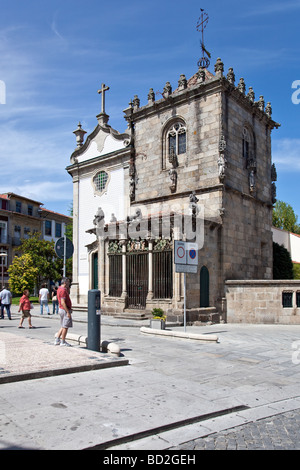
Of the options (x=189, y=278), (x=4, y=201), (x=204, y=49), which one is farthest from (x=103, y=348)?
(x=4, y=201)

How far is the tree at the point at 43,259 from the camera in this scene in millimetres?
34938

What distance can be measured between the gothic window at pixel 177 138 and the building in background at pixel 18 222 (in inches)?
1090

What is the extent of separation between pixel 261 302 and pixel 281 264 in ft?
28.8

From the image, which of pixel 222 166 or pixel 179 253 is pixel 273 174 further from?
pixel 179 253

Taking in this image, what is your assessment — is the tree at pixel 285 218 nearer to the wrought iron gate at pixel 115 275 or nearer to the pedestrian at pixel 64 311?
the wrought iron gate at pixel 115 275

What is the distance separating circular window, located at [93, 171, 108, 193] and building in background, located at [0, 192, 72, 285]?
20.9 m

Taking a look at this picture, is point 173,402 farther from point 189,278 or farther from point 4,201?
point 4,201

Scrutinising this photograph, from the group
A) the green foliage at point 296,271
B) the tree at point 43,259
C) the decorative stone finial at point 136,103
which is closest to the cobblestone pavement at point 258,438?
the decorative stone finial at point 136,103

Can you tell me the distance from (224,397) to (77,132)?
25.3 meters

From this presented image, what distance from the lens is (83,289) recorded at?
89.0ft

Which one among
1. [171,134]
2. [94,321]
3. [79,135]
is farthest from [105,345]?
[79,135]

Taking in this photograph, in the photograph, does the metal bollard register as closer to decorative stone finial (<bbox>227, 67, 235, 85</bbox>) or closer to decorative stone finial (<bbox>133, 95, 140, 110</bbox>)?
decorative stone finial (<bbox>227, 67, 235, 85</bbox>)

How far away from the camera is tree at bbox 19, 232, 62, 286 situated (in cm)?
3494

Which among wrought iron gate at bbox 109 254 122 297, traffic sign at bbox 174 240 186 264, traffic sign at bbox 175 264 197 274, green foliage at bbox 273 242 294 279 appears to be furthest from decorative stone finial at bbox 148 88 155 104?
traffic sign at bbox 175 264 197 274
